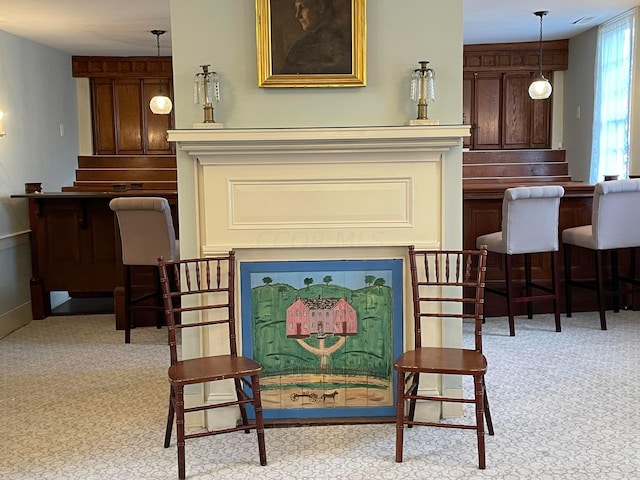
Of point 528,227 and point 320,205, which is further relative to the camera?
point 528,227

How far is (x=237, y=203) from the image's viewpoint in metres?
2.99

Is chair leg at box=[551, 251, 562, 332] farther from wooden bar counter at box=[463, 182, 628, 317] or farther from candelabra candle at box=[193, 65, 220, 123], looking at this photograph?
candelabra candle at box=[193, 65, 220, 123]

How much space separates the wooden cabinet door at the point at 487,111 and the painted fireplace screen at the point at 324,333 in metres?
5.94

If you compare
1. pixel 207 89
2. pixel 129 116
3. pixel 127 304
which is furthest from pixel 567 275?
pixel 129 116

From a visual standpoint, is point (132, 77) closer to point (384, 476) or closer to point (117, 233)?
point (117, 233)

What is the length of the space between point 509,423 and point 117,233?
3.30 meters

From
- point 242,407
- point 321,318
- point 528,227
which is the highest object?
point 528,227

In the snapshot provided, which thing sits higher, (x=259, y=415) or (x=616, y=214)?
(x=616, y=214)

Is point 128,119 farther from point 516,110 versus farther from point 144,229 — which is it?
point 516,110

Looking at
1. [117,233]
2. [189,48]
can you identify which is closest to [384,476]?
[189,48]

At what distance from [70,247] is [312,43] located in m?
3.57

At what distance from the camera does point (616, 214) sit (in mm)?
4781

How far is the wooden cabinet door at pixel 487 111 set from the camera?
27.8ft

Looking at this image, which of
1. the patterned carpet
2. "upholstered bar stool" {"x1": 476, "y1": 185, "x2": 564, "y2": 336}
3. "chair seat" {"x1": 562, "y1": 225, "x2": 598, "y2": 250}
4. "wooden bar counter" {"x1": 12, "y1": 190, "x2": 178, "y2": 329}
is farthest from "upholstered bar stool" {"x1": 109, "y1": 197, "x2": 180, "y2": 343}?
"chair seat" {"x1": 562, "y1": 225, "x2": 598, "y2": 250}
